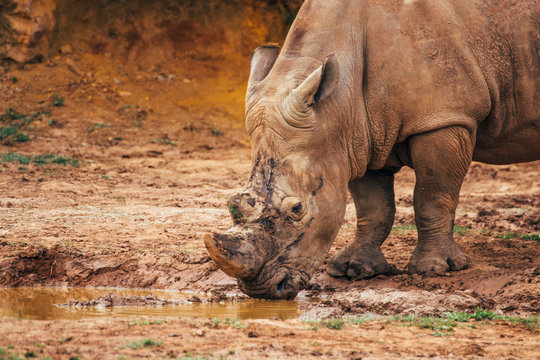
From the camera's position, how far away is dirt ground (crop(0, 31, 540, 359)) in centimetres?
450

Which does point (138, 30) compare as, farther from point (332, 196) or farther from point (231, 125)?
point (332, 196)

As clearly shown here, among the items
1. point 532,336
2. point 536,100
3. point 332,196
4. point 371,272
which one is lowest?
point 532,336

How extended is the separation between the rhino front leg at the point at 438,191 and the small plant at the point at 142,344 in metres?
3.03

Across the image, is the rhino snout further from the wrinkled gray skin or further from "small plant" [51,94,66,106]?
"small plant" [51,94,66,106]

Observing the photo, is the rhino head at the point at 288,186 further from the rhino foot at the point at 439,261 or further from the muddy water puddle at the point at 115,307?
the rhino foot at the point at 439,261

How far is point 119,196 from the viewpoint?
1046 centimetres

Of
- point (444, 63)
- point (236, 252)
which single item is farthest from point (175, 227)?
point (444, 63)

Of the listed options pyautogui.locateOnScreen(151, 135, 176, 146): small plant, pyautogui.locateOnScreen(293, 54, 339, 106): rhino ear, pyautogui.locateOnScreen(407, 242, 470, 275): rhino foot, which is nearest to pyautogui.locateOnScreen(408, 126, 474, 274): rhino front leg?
pyautogui.locateOnScreen(407, 242, 470, 275): rhino foot

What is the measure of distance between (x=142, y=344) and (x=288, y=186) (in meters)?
1.91

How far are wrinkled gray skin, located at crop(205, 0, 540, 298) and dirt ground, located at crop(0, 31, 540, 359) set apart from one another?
0.46 meters

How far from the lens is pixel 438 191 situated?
6590 mm

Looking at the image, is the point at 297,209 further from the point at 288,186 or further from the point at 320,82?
the point at 320,82

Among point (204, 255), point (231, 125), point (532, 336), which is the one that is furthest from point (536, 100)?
point (231, 125)

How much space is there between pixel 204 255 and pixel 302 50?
2.18 metres
